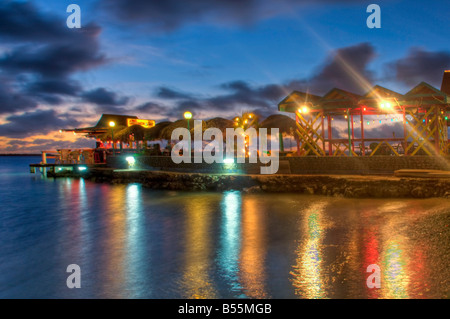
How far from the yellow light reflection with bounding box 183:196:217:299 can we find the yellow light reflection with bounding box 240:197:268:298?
0.65m

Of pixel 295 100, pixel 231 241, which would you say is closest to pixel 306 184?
pixel 295 100

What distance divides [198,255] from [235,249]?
99 centimetres

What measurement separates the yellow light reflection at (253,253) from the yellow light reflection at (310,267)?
1.93 feet

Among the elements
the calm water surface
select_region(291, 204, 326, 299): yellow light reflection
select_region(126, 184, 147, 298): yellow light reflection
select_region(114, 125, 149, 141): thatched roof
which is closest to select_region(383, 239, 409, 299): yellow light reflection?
the calm water surface

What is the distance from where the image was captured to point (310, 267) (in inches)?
245

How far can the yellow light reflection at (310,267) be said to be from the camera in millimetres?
5129

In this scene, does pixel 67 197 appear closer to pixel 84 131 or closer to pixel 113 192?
pixel 113 192

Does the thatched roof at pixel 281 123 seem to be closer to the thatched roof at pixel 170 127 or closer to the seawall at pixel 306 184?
the seawall at pixel 306 184

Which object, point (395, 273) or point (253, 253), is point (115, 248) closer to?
point (253, 253)

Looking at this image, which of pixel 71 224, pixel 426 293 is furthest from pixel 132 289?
pixel 71 224

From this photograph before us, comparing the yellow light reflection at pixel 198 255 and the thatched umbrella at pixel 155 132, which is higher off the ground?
the thatched umbrella at pixel 155 132

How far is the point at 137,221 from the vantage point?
40.4ft

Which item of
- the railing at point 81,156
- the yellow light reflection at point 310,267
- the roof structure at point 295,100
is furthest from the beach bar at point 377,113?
the railing at point 81,156

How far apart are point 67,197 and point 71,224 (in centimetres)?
825
